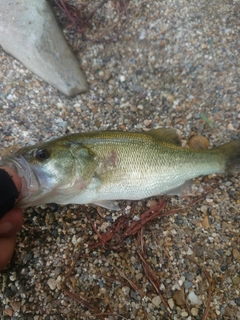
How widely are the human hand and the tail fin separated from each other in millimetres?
1721

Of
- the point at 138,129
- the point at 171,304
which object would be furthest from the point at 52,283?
the point at 138,129

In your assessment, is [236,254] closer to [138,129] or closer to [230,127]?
[230,127]

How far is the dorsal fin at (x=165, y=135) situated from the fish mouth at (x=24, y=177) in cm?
105

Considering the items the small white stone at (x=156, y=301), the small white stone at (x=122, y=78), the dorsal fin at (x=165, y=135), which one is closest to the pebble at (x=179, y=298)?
the small white stone at (x=156, y=301)

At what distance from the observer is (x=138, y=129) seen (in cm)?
318

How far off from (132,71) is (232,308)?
255cm

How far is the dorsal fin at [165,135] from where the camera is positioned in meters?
2.60

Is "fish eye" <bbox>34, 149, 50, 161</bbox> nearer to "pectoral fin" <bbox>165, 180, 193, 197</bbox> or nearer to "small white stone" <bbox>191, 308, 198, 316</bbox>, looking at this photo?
"pectoral fin" <bbox>165, 180, 193, 197</bbox>

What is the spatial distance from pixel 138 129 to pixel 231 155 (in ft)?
3.22

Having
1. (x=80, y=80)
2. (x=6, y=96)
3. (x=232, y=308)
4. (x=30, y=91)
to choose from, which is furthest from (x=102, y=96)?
(x=232, y=308)

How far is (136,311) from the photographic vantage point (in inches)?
92.4

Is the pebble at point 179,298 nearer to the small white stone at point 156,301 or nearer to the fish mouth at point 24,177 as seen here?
the small white stone at point 156,301

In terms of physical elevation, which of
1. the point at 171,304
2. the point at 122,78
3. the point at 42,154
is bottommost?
the point at 171,304

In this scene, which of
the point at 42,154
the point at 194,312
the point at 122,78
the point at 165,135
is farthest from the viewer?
the point at 122,78
